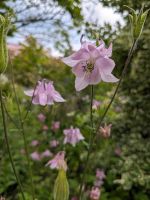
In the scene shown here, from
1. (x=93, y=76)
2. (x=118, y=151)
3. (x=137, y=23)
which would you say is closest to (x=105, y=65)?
(x=93, y=76)

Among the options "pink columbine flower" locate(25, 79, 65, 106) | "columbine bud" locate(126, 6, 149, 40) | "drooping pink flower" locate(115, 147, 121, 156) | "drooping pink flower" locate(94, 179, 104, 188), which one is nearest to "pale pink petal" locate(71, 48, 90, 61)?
"columbine bud" locate(126, 6, 149, 40)

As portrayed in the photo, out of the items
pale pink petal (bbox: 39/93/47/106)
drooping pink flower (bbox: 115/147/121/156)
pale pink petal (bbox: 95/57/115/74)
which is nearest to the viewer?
pale pink petal (bbox: 95/57/115/74)

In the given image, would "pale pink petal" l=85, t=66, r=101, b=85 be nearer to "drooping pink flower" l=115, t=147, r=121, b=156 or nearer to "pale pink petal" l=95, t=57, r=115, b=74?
"pale pink petal" l=95, t=57, r=115, b=74

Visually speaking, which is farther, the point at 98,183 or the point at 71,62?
the point at 98,183

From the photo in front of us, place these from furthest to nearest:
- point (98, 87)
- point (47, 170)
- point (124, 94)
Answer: point (98, 87)
point (47, 170)
point (124, 94)

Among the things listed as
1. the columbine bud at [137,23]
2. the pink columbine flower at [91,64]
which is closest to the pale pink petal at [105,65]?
the pink columbine flower at [91,64]

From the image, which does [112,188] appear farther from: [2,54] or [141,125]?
[2,54]

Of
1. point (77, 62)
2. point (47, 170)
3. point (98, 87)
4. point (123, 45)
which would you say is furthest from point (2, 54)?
point (98, 87)

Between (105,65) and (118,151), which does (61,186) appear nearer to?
(105,65)
